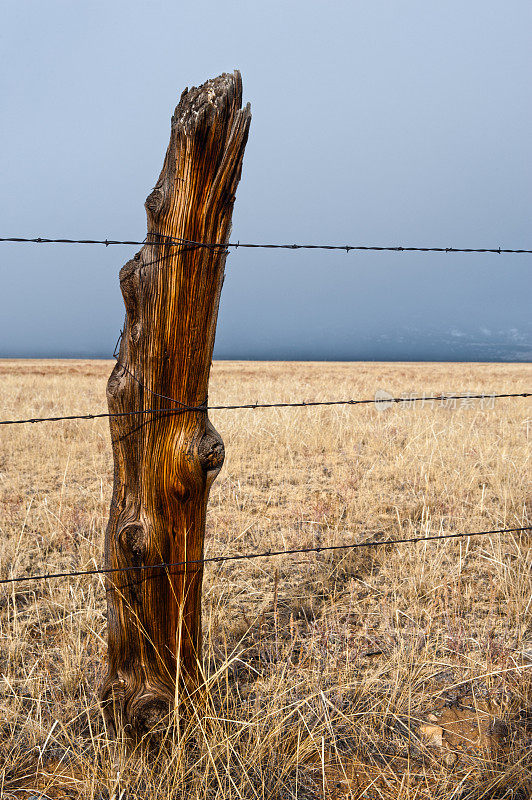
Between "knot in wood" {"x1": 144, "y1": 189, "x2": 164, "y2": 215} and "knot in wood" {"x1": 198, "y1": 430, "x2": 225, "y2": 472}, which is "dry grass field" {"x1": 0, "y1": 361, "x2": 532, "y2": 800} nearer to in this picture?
"knot in wood" {"x1": 198, "y1": 430, "x2": 225, "y2": 472}

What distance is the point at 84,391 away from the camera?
51.5ft

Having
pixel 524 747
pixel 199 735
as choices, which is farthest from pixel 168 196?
pixel 524 747

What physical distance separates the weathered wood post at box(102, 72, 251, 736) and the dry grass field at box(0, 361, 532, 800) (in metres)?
0.24

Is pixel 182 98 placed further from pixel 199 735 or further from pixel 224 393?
pixel 224 393

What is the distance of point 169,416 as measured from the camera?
6.14 ft

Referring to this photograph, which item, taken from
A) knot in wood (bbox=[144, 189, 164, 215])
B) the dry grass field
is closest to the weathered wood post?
knot in wood (bbox=[144, 189, 164, 215])

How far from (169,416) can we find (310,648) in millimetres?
1679

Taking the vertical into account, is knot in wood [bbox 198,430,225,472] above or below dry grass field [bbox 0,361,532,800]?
above

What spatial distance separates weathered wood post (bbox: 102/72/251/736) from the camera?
1755 mm

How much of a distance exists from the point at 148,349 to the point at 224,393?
42.7 feet

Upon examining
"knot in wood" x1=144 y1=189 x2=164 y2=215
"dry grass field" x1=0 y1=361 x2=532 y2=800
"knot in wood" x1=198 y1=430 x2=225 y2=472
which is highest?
"knot in wood" x1=144 y1=189 x2=164 y2=215

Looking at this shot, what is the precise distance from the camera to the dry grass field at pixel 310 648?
1.97 meters

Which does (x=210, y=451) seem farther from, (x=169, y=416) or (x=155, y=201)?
(x=155, y=201)

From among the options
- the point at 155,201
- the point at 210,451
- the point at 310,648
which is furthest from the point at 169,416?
the point at 310,648
